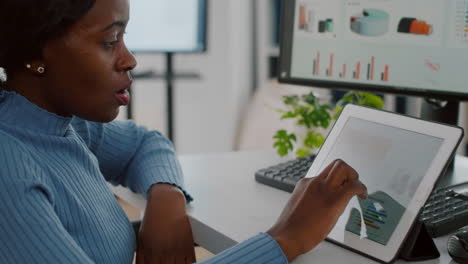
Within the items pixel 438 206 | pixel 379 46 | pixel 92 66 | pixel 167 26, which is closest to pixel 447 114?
pixel 379 46

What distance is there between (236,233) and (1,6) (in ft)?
1.45

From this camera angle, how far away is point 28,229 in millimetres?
647

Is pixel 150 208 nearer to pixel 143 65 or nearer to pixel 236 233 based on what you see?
pixel 236 233

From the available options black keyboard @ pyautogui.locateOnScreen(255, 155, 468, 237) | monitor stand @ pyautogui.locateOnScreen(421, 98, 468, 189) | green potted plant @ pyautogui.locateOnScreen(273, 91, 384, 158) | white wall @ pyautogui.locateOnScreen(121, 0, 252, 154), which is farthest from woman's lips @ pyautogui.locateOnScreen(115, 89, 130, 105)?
white wall @ pyautogui.locateOnScreen(121, 0, 252, 154)

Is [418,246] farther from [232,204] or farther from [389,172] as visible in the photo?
[232,204]

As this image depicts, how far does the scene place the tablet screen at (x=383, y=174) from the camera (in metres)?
0.79

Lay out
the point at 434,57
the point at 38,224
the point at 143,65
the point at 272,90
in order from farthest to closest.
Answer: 1. the point at 143,65
2. the point at 272,90
3. the point at 434,57
4. the point at 38,224

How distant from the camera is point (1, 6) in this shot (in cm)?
73

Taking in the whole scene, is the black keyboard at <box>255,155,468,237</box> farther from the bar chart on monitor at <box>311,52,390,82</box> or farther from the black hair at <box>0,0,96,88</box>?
the black hair at <box>0,0,96,88</box>

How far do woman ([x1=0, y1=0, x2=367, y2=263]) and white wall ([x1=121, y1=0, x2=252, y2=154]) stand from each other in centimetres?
228

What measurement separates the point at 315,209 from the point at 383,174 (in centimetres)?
13

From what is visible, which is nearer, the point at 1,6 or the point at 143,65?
the point at 1,6

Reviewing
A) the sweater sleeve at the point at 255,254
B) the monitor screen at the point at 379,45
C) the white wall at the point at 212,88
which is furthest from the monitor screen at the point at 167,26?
the sweater sleeve at the point at 255,254

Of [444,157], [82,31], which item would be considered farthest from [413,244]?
[82,31]
